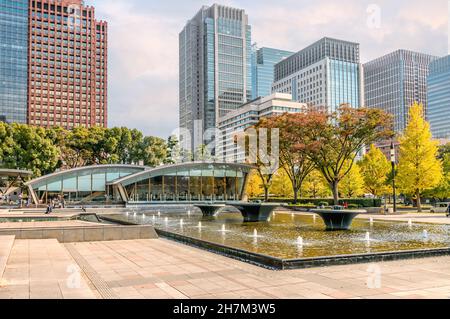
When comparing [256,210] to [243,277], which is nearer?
[243,277]

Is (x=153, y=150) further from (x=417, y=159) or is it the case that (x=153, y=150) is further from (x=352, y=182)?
(x=417, y=159)

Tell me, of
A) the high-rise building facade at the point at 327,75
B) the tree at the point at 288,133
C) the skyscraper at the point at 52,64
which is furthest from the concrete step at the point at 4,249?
the high-rise building facade at the point at 327,75

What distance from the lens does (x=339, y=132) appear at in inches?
1517

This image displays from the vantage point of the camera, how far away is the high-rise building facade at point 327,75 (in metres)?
164

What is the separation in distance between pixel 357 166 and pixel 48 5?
399 ft

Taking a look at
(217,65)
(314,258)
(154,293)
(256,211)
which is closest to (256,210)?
(256,211)

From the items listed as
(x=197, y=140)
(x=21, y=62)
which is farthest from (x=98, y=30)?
(x=197, y=140)

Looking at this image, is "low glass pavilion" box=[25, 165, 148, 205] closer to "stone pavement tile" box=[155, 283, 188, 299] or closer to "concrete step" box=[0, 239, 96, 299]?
"concrete step" box=[0, 239, 96, 299]

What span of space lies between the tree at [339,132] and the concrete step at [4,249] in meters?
28.5

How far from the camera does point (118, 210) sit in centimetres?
4472

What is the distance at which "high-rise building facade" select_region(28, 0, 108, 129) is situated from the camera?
13300 cm

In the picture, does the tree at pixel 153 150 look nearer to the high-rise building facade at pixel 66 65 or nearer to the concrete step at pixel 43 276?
the concrete step at pixel 43 276

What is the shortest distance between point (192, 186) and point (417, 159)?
30.7 meters
